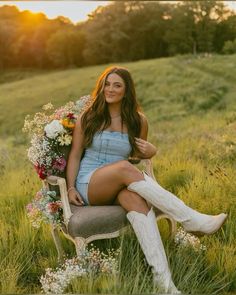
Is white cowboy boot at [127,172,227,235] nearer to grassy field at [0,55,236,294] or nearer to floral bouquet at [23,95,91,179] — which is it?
grassy field at [0,55,236,294]

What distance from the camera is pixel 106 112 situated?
13.4 ft

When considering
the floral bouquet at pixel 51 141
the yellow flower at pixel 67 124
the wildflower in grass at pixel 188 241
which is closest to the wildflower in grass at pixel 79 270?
the wildflower in grass at pixel 188 241

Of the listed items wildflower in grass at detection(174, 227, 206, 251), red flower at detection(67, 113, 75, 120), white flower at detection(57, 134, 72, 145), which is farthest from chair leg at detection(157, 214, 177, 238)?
red flower at detection(67, 113, 75, 120)

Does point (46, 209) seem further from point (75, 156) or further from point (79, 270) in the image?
point (79, 270)

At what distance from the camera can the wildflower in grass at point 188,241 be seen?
12.5 ft

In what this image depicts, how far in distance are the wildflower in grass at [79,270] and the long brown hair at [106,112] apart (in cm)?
86

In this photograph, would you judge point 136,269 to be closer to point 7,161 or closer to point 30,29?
point 7,161

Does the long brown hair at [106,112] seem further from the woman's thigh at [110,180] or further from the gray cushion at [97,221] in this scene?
the gray cushion at [97,221]

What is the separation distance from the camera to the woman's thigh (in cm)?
364

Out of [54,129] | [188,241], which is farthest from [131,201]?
[54,129]

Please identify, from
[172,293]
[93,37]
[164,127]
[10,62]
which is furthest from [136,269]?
[10,62]

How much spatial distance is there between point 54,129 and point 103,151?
38 centimetres

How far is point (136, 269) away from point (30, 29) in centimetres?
1007

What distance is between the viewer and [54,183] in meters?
3.89
